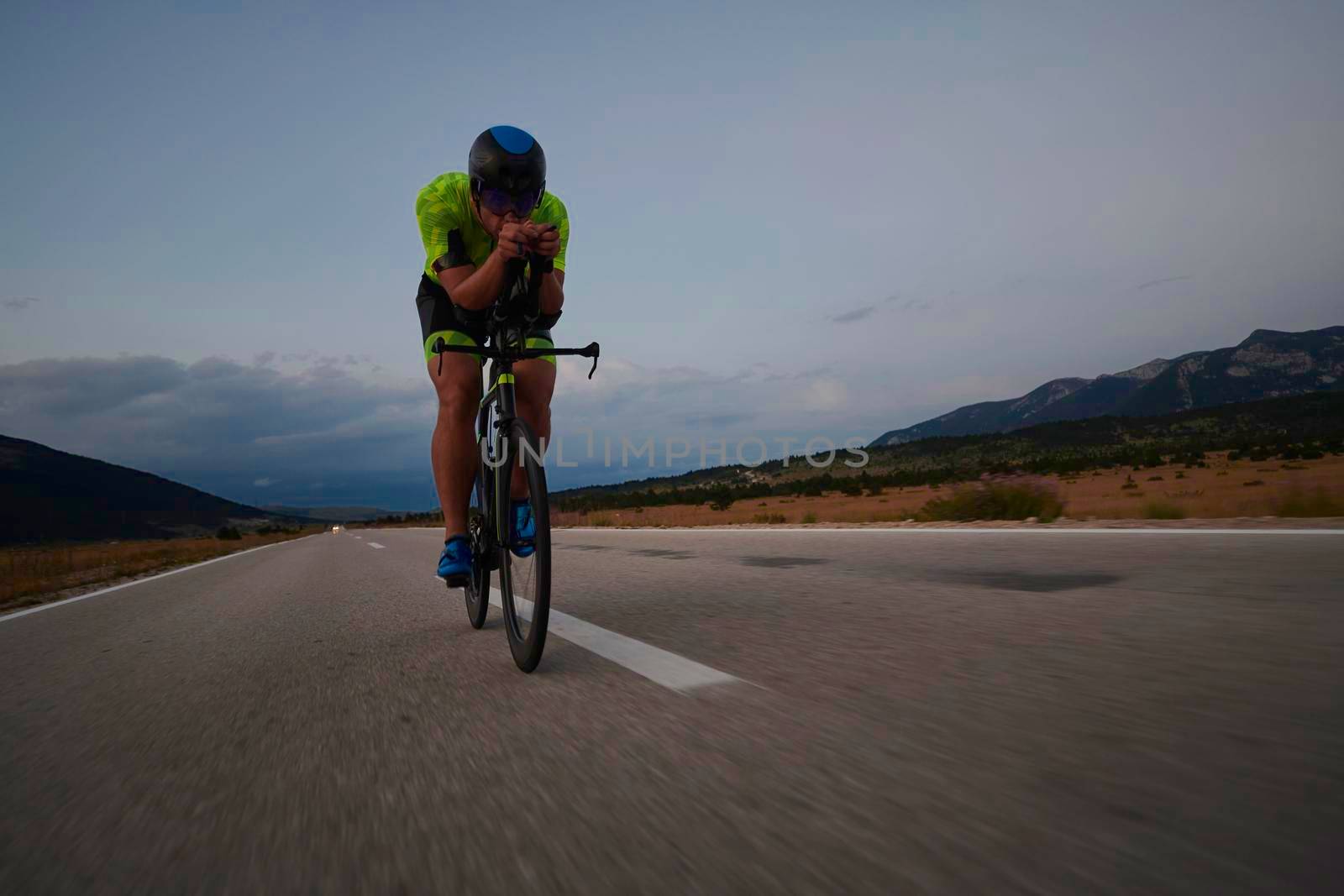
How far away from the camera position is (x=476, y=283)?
10.9 ft

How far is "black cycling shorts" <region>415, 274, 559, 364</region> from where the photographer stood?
3.73 meters

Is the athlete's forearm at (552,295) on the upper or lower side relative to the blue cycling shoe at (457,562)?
upper

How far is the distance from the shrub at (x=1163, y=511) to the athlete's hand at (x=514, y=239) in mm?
9440

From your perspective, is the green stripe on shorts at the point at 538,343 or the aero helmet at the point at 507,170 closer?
the aero helmet at the point at 507,170

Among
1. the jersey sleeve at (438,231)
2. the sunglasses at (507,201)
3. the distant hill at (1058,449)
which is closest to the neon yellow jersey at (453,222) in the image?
the jersey sleeve at (438,231)

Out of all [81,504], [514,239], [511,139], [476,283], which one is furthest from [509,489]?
[81,504]

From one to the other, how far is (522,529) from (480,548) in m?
0.47

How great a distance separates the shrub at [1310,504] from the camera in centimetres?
851

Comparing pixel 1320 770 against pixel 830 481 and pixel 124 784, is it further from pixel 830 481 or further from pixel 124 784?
pixel 830 481

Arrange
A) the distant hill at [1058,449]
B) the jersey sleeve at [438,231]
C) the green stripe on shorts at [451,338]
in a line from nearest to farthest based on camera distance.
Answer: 1. the jersey sleeve at [438,231]
2. the green stripe on shorts at [451,338]
3. the distant hill at [1058,449]

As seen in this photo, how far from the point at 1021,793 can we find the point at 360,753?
5.20 ft

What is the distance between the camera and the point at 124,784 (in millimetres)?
1851

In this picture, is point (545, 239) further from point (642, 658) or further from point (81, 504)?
point (81, 504)

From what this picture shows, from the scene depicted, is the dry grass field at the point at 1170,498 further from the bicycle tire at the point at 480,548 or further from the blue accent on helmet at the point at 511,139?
the blue accent on helmet at the point at 511,139
